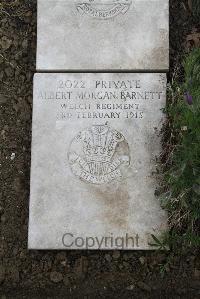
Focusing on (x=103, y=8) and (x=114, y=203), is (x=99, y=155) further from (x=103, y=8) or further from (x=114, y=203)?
(x=103, y=8)

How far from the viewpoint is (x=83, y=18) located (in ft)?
12.6

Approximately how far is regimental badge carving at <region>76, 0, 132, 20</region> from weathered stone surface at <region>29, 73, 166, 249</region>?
0.46m

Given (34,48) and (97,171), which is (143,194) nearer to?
A: (97,171)

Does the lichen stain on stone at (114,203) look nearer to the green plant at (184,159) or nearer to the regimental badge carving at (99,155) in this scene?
the regimental badge carving at (99,155)

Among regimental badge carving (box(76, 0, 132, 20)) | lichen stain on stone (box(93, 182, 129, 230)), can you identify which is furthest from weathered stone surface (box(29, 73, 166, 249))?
regimental badge carving (box(76, 0, 132, 20))

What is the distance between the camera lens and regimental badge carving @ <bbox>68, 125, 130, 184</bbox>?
3.64 metres

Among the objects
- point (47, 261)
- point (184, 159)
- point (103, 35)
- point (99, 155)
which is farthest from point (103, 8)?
point (47, 261)

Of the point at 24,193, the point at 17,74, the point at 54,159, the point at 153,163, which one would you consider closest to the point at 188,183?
the point at 153,163

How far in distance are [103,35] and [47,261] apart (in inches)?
64.8

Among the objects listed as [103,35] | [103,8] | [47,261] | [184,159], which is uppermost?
[103,8]

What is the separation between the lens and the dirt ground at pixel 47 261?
363cm

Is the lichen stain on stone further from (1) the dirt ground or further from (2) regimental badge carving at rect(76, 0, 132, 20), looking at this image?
(2) regimental badge carving at rect(76, 0, 132, 20)

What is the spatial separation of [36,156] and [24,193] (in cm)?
33

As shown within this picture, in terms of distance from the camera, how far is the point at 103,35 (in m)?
3.81
